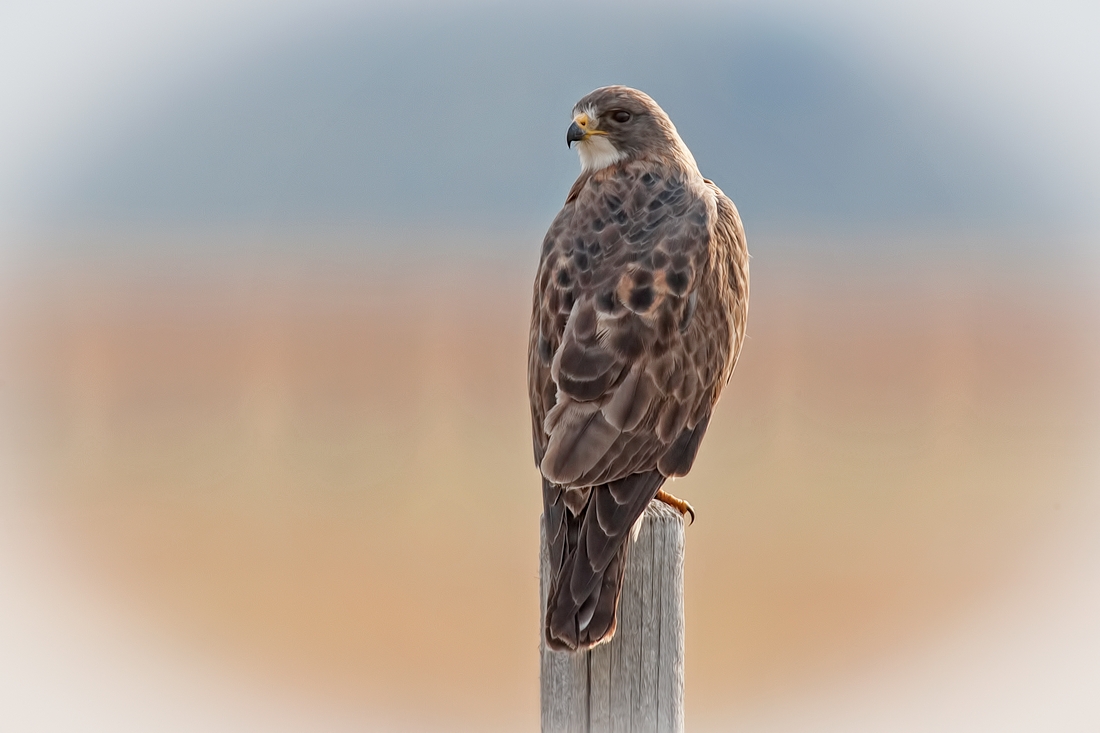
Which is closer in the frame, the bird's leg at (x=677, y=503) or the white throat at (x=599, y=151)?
the bird's leg at (x=677, y=503)

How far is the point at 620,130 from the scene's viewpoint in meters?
4.36

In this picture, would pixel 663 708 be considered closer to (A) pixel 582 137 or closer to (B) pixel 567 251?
(B) pixel 567 251

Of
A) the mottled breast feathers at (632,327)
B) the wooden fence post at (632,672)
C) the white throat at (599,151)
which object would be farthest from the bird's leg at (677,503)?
the white throat at (599,151)

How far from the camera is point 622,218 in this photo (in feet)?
12.8

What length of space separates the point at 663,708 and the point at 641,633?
21 cm

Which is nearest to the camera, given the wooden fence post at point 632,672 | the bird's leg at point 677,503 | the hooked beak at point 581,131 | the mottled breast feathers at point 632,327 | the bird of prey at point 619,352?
the wooden fence post at point 632,672

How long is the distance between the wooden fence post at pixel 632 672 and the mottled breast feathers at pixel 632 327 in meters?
0.41

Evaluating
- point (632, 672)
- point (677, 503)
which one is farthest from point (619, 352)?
point (632, 672)

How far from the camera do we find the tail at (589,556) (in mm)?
2775

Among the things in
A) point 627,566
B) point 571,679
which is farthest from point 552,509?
point 571,679

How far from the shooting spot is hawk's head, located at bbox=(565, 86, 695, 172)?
4.34m

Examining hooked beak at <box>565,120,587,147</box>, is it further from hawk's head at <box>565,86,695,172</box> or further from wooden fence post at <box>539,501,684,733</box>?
wooden fence post at <box>539,501,684,733</box>

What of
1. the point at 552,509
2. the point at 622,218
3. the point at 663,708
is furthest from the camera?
the point at 622,218

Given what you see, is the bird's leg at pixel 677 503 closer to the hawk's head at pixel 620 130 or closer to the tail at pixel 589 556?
the tail at pixel 589 556
